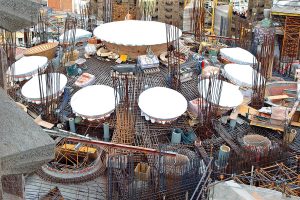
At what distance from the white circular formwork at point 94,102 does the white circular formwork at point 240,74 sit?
615cm

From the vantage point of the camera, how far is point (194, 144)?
56.5 ft

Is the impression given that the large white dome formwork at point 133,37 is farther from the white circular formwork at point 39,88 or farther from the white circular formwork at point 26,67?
the white circular formwork at point 39,88

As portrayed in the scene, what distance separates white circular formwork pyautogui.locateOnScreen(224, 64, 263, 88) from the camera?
21.0 meters

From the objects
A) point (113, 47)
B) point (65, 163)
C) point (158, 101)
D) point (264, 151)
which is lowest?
point (65, 163)

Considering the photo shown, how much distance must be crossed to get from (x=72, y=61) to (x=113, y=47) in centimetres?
231

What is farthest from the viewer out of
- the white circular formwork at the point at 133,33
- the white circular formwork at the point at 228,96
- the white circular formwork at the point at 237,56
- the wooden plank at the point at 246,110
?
the white circular formwork at the point at 237,56

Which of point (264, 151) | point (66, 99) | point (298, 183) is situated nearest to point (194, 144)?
point (264, 151)

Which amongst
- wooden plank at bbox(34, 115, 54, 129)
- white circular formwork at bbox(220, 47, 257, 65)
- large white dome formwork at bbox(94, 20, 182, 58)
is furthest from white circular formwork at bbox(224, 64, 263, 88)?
wooden plank at bbox(34, 115, 54, 129)

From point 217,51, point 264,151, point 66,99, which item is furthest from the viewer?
point 217,51

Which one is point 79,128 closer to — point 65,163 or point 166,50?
point 65,163

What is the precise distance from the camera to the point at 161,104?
1823 cm

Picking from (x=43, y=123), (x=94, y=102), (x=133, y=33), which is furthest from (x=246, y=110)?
(x=43, y=123)

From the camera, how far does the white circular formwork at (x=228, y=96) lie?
18516 millimetres

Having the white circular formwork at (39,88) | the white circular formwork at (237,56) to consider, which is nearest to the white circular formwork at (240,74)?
the white circular formwork at (237,56)
